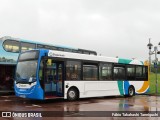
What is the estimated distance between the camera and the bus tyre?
58.5ft

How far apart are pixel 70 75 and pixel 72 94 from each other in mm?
1152

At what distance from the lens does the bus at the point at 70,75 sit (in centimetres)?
1620

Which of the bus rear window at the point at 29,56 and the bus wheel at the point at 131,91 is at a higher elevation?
the bus rear window at the point at 29,56

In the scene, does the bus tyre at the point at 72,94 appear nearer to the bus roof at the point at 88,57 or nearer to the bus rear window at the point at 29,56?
the bus roof at the point at 88,57

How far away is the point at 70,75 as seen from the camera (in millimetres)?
17859

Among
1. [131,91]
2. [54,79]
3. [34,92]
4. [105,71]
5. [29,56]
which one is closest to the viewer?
[34,92]

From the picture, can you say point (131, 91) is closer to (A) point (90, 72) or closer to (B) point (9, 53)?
Result: (A) point (90, 72)

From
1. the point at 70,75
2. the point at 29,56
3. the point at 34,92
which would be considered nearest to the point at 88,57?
the point at 70,75

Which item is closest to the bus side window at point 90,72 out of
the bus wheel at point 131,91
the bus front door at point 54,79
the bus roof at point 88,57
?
the bus roof at point 88,57

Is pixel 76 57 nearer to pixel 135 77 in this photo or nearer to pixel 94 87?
pixel 94 87

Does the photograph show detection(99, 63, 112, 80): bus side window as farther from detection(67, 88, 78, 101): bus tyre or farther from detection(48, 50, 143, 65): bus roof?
detection(67, 88, 78, 101): bus tyre

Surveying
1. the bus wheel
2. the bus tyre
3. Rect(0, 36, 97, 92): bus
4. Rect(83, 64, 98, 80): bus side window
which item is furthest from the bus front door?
the bus wheel

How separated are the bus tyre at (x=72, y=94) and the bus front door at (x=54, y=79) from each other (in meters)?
0.58

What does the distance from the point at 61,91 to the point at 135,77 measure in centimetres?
785
